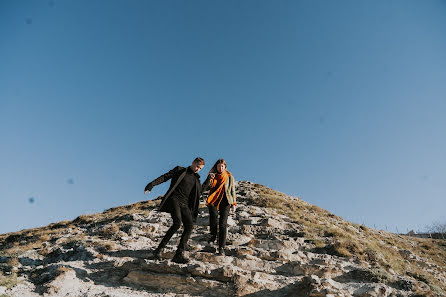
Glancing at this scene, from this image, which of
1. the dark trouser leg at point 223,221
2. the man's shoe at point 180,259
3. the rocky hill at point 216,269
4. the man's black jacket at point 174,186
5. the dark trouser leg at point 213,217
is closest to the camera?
the rocky hill at point 216,269

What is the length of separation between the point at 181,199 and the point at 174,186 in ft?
1.09

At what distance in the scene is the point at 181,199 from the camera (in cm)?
643

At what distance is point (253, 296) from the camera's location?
18.8 ft

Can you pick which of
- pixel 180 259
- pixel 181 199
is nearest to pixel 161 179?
pixel 181 199

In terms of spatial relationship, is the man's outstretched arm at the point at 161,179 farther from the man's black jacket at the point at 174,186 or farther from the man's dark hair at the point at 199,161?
the man's dark hair at the point at 199,161

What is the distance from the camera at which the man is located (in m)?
6.29

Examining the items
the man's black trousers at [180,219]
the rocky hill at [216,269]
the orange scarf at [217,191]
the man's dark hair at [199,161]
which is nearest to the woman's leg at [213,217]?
the orange scarf at [217,191]

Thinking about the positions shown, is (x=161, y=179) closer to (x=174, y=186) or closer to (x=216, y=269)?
(x=174, y=186)

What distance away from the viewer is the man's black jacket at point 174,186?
6.33 m

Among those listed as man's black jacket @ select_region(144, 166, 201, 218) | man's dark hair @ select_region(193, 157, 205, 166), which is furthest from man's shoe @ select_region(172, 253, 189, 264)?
man's dark hair @ select_region(193, 157, 205, 166)

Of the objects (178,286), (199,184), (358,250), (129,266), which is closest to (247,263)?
(178,286)

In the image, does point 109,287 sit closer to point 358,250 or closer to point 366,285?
point 366,285

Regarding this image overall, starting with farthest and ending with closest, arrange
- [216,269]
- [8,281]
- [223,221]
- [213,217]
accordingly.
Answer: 1. [213,217]
2. [223,221]
3. [216,269]
4. [8,281]

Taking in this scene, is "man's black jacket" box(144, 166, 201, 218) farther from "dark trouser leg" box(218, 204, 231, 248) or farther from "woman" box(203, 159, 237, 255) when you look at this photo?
"dark trouser leg" box(218, 204, 231, 248)
